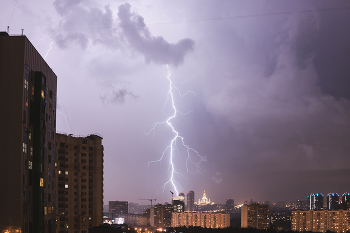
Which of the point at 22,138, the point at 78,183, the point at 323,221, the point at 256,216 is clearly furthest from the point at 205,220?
the point at 22,138

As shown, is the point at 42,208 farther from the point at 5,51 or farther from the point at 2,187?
the point at 5,51

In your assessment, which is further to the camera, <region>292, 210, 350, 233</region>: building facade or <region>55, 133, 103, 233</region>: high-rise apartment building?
<region>292, 210, 350, 233</region>: building facade

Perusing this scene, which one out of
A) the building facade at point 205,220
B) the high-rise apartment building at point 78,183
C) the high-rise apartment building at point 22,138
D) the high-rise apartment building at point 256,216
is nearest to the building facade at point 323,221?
the high-rise apartment building at point 256,216

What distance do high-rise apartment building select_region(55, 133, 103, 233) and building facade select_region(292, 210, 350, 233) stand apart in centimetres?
9523

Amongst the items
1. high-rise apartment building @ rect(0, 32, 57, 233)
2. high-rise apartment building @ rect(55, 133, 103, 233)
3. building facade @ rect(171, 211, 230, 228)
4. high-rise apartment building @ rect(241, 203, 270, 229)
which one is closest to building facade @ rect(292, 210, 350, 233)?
high-rise apartment building @ rect(241, 203, 270, 229)

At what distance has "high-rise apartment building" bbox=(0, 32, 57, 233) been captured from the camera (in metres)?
29.9

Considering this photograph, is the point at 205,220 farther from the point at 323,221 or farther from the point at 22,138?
the point at 22,138

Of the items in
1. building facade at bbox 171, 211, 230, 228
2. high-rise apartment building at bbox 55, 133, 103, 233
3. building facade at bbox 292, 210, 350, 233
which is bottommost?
building facade at bbox 171, 211, 230, 228

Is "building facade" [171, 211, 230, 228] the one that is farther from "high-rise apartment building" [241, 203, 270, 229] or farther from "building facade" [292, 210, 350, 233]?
"building facade" [292, 210, 350, 233]

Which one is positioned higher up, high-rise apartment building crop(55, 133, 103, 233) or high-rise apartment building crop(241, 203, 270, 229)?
high-rise apartment building crop(55, 133, 103, 233)

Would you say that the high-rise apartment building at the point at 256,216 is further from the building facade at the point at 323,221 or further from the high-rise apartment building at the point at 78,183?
the high-rise apartment building at the point at 78,183

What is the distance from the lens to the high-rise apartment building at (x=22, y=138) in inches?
1179

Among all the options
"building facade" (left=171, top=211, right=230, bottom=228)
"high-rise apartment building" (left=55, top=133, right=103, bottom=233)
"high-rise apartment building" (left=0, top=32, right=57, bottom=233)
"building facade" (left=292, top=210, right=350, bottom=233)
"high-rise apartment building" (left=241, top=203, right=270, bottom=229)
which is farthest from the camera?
"high-rise apartment building" (left=241, top=203, right=270, bottom=229)

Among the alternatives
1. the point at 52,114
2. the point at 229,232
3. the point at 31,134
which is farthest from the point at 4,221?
the point at 229,232
